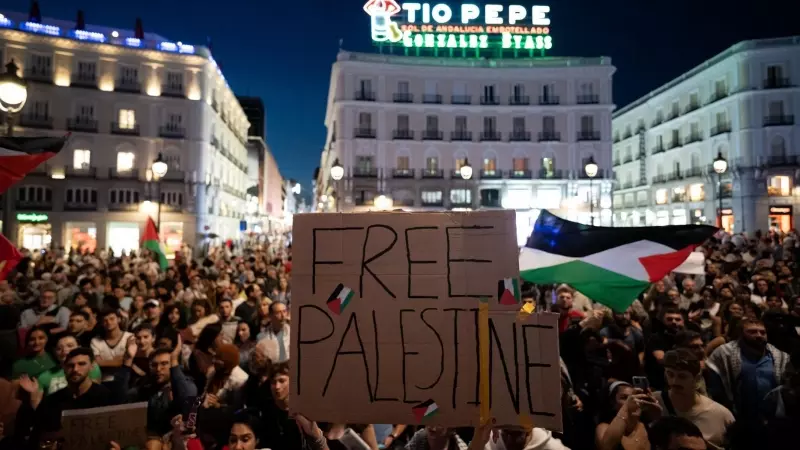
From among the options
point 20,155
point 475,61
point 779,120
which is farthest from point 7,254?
point 779,120

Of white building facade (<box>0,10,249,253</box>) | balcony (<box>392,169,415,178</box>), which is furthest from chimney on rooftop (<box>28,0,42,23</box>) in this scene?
balcony (<box>392,169,415,178</box>)

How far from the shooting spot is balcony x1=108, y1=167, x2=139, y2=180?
40031 mm

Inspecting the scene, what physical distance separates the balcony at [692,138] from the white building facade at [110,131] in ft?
133

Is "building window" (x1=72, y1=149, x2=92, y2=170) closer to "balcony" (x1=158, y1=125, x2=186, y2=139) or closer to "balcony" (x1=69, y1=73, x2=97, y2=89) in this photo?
"balcony" (x1=69, y1=73, x2=97, y2=89)

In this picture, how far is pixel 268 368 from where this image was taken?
16.0 feet

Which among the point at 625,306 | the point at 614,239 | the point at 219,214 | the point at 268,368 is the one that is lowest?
the point at 268,368

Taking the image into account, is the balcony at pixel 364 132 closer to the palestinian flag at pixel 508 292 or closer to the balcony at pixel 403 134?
the balcony at pixel 403 134

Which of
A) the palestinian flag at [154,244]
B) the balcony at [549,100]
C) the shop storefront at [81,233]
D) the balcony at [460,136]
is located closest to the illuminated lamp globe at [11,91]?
the palestinian flag at [154,244]

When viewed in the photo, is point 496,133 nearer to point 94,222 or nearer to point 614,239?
point 94,222

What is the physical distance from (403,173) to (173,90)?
19.1m

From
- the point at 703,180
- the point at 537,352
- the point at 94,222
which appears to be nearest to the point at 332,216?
the point at 537,352

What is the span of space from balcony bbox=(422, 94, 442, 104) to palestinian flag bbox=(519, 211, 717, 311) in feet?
132

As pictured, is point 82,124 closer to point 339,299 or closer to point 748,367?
point 339,299

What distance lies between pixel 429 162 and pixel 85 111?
2658 centimetres
